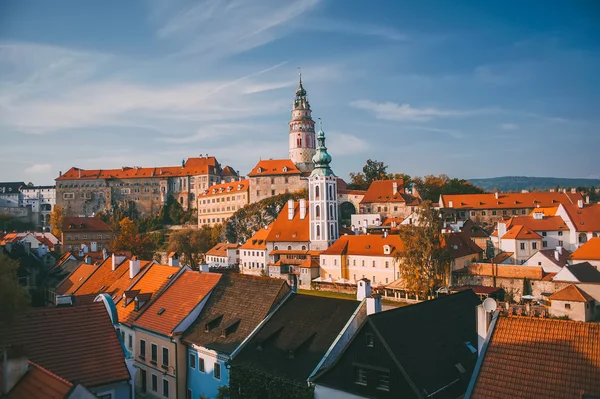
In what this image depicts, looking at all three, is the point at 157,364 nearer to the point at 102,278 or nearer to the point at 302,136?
the point at 102,278

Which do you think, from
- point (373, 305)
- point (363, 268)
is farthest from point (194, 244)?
point (373, 305)

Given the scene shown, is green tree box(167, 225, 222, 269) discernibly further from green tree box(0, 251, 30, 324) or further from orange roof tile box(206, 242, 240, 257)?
green tree box(0, 251, 30, 324)

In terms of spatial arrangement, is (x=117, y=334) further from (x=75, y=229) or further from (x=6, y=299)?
(x=75, y=229)

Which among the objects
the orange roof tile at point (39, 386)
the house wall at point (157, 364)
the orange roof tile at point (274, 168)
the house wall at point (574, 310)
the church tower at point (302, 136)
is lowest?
the house wall at point (574, 310)

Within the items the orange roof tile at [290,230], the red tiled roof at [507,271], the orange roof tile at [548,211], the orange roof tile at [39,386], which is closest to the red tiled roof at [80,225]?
the orange roof tile at [290,230]

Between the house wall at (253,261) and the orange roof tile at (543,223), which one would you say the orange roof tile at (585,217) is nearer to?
the orange roof tile at (543,223)

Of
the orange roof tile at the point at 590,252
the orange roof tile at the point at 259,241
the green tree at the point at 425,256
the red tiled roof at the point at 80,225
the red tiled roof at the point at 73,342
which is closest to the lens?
the red tiled roof at the point at 73,342

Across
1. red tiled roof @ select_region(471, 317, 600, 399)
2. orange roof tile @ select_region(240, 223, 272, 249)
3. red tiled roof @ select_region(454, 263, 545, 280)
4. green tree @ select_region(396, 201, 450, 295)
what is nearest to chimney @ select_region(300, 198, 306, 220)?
orange roof tile @ select_region(240, 223, 272, 249)

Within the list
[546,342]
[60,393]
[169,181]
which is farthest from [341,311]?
[169,181]
